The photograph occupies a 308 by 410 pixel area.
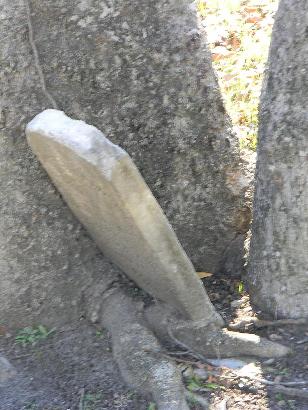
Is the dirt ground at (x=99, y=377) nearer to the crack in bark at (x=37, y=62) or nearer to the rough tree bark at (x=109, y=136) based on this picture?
the rough tree bark at (x=109, y=136)

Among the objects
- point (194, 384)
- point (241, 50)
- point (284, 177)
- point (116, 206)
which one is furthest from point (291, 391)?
point (241, 50)

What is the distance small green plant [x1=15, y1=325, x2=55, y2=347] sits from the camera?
327cm

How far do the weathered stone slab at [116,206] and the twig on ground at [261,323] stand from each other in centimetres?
20

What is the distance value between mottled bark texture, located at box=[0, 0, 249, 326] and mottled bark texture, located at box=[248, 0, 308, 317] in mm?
412

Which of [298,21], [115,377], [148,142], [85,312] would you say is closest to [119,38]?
[148,142]

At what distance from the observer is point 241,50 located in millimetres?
6344

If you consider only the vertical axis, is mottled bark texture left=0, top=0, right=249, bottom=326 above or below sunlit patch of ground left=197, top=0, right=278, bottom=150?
above

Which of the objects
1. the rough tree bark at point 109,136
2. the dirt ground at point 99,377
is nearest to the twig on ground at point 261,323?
the dirt ground at point 99,377

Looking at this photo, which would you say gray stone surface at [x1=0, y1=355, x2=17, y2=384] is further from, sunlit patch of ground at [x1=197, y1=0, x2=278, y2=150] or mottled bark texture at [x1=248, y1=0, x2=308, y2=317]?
sunlit patch of ground at [x1=197, y1=0, x2=278, y2=150]

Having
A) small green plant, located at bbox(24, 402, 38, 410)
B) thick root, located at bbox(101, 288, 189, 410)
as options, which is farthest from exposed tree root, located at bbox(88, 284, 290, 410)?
small green plant, located at bbox(24, 402, 38, 410)

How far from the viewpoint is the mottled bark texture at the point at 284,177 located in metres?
2.89

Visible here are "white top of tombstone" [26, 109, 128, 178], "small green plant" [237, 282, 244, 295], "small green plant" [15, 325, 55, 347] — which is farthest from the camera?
"small green plant" [237, 282, 244, 295]

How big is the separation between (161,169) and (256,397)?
3.70 ft

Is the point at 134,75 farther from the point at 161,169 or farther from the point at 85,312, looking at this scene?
the point at 85,312
